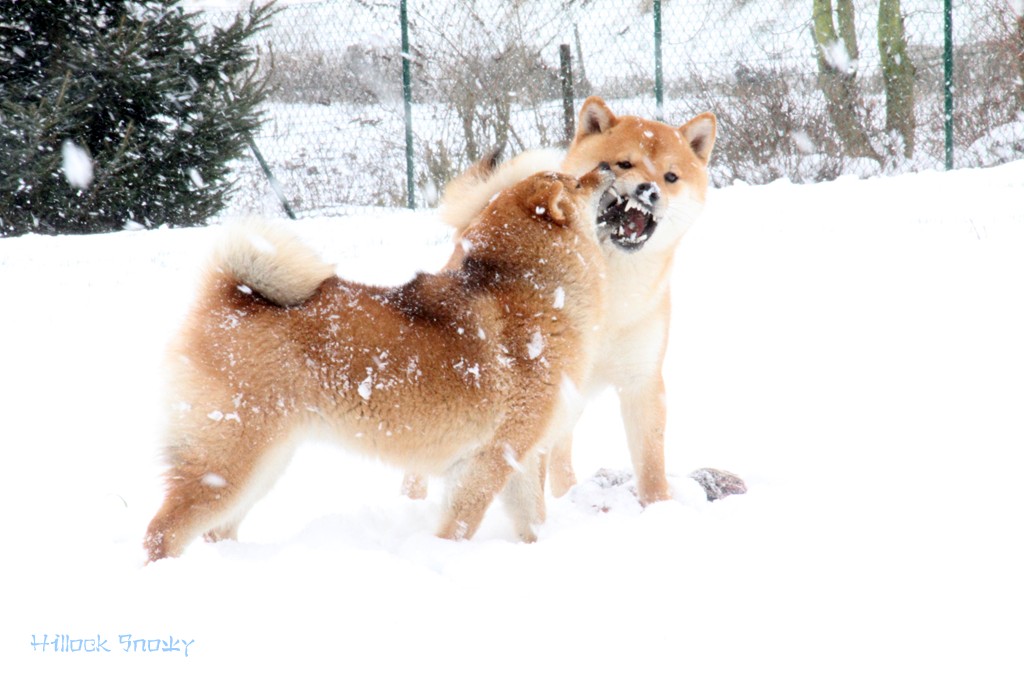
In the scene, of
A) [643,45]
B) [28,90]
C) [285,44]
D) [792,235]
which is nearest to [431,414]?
[792,235]

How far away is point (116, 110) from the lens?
9.80 m

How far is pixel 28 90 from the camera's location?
9320 mm

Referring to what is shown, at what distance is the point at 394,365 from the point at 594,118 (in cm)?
187

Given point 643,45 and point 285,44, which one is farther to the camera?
point 285,44

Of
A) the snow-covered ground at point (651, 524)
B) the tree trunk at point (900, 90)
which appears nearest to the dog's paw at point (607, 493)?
the snow-covered ground at point (651, 524)

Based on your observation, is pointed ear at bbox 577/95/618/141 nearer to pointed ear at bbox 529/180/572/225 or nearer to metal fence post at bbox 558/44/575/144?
pointed ear at bbox 529/180/572/225

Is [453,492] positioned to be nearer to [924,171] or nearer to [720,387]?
[720,387]

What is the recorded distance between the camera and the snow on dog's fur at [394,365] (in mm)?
2734

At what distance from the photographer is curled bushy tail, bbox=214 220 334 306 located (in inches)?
114

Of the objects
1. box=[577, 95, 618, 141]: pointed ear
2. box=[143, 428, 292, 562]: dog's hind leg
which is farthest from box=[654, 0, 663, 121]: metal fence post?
box=[143, 428, 292, 562]: dog's hind leg

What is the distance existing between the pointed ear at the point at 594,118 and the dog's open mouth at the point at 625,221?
566mm

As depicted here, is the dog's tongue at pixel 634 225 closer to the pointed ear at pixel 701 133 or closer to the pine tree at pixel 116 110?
the pointed ear at pixel 701 133

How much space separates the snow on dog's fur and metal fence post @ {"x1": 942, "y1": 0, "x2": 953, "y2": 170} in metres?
9.26

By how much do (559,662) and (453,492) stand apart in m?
1.01
